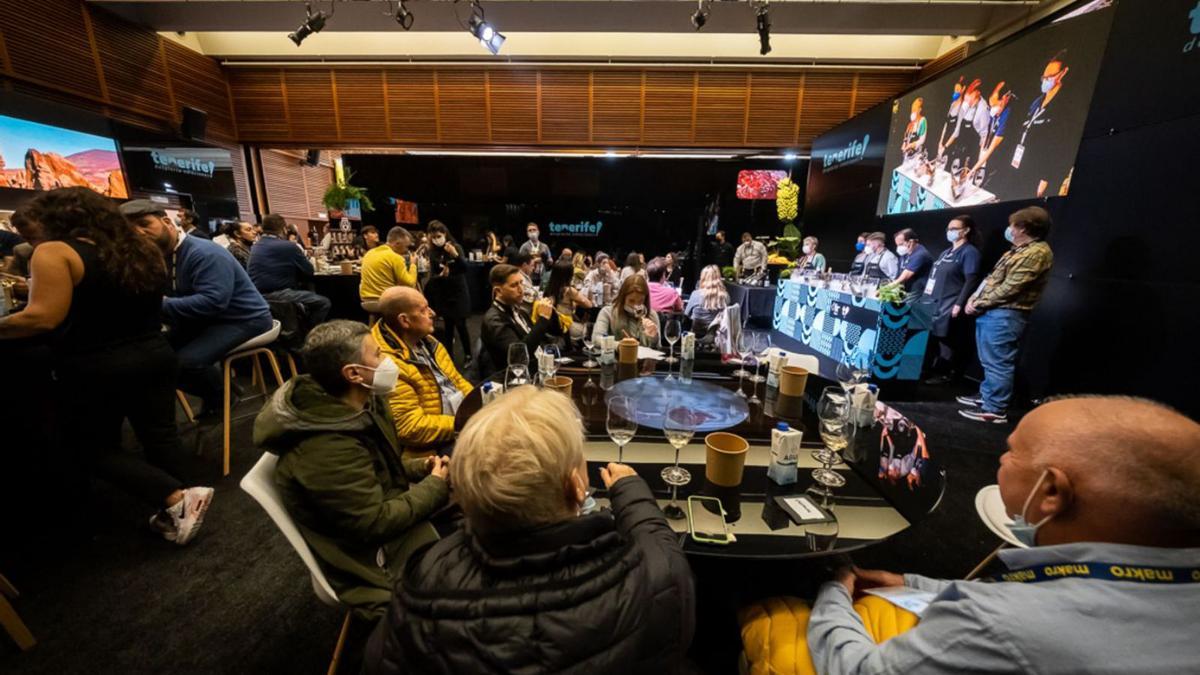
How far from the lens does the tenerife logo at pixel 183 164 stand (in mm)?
6074

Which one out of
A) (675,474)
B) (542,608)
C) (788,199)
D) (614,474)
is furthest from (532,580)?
(788,199)

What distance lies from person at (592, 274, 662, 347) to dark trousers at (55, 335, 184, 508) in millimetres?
2322

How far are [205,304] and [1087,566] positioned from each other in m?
3.91

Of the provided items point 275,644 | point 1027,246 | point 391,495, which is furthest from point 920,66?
point 275,644

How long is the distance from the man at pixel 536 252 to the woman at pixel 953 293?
5.27 m

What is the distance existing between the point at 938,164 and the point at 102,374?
7336 millimetres

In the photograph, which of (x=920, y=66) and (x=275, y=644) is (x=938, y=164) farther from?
(x=275, y=644)

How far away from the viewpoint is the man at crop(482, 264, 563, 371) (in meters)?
2.65

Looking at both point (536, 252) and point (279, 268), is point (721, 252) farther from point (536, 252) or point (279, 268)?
point (279, 268)

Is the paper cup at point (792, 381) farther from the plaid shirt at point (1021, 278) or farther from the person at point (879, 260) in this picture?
the person at point (879, 260)

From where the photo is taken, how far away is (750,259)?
289 inches

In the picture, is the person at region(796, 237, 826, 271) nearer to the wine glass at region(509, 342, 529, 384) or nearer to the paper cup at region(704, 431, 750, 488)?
the wine glass at region(509, 342, 529, 384)

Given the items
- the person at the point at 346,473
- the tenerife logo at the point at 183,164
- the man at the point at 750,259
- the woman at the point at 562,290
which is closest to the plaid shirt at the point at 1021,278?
the woman at the point at 562,290

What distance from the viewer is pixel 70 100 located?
5156mm
